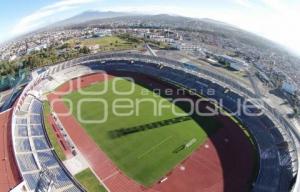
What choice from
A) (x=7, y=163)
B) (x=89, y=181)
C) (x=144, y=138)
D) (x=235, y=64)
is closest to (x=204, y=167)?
(x=144, y=138)

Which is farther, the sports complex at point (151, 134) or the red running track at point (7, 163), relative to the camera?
the sports complex at point (151, 134)

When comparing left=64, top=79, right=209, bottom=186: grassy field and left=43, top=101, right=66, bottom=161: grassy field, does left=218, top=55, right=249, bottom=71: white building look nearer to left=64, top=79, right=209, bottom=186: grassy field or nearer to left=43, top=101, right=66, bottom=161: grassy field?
left=64, top=79, right=209, bottom=186: grassy field

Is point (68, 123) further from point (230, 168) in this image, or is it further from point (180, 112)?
point (230, 168)

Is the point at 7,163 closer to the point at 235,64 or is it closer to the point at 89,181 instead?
the point at 89,181

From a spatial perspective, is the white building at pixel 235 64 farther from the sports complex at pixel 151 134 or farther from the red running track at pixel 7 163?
the red running track at pixel 7 163

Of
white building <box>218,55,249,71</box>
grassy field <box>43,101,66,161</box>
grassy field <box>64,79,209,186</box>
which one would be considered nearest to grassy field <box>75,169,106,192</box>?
grassy field <box>64,79,209,186</box>

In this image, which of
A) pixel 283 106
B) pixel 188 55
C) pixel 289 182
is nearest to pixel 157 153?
pixel 289 182

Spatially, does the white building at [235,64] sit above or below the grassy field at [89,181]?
above

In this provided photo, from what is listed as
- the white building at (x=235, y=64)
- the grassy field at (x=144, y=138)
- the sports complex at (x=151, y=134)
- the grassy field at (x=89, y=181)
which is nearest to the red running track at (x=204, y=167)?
the sports complex at (x=151, y=134)
